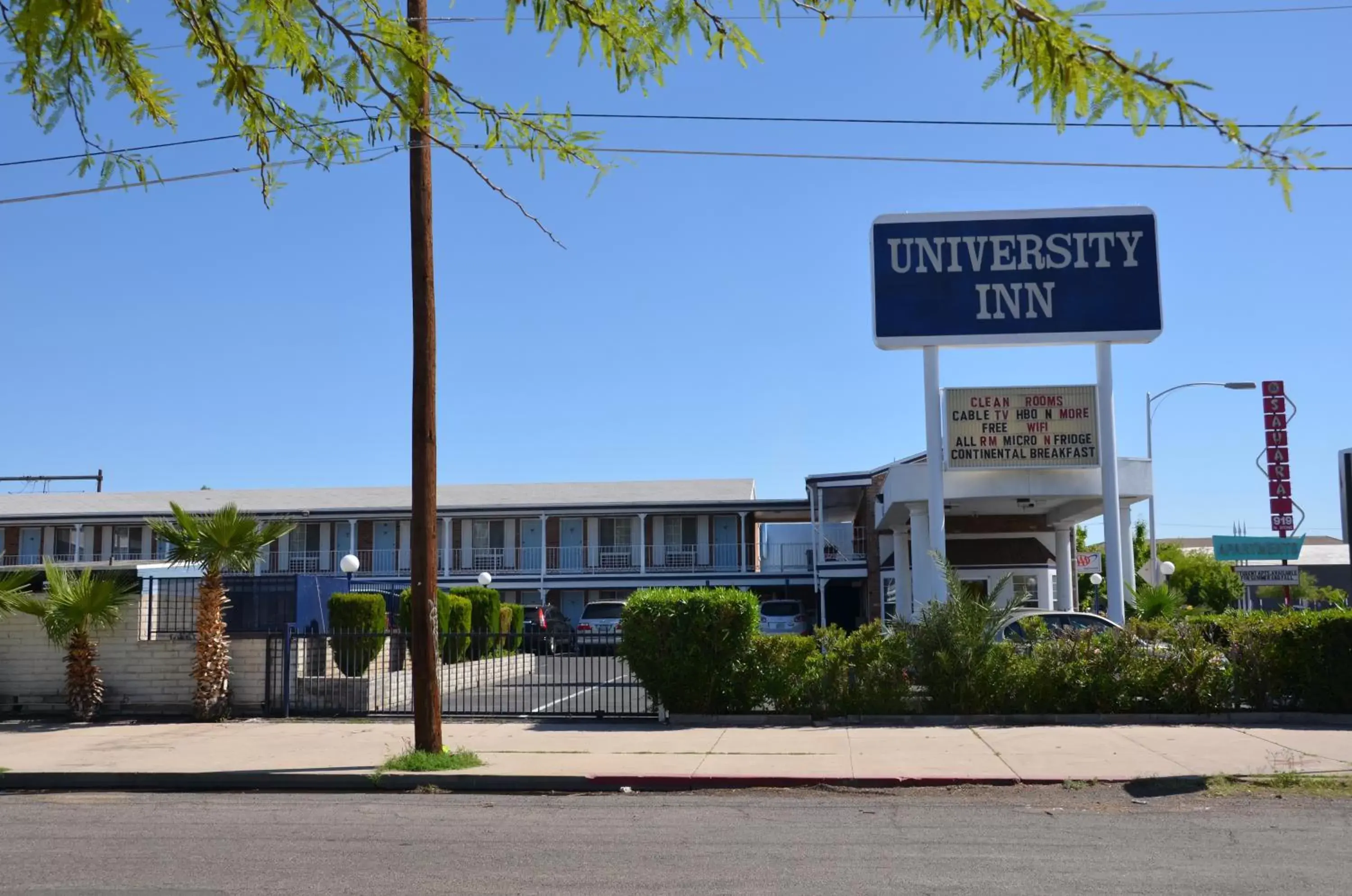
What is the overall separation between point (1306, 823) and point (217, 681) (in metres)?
13.5

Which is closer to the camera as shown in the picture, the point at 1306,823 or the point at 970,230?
the point at 1306,823

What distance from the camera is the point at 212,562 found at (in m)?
16.9

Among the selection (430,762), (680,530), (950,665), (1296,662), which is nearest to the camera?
(430,762)

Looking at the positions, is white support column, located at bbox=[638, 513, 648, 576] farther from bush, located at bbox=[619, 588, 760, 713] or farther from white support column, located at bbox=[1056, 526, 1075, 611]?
bush, located at bbox=[619, 588, 760, 713]

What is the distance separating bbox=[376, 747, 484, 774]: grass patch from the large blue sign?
37.2 feet

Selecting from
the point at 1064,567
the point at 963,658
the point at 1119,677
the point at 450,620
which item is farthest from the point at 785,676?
the point at 1064,567

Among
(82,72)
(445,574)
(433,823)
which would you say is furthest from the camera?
(445,574)

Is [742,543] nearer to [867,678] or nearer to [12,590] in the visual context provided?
[867,678]

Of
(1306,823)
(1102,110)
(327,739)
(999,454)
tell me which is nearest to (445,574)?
(999,454)

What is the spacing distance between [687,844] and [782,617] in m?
29.8

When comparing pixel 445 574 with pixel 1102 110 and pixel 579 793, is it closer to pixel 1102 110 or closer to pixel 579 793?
pixel 579 793

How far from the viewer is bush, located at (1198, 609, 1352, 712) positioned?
1512 cm

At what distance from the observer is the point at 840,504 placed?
46.8 m

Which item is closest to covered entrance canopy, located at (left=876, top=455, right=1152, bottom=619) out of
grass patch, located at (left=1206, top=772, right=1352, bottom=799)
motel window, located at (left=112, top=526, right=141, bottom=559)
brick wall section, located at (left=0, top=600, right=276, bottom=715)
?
grass patch, located at (left=1206, top=772, right=1352, bottom=799)
